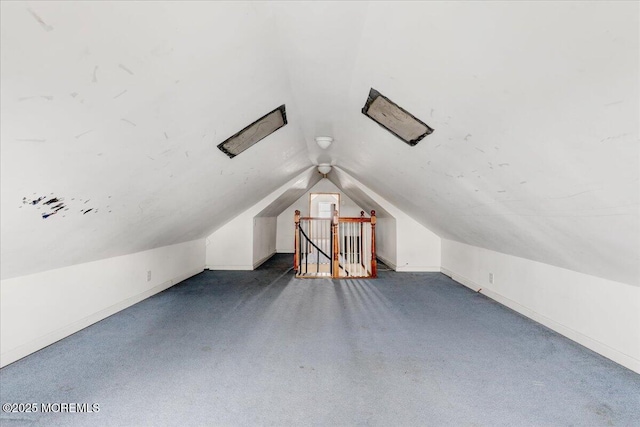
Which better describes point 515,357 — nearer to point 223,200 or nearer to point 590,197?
point 590,197

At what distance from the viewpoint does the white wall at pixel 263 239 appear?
6082 millimetres

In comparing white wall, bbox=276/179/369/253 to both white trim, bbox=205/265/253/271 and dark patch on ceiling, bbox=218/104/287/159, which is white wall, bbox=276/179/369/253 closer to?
white trim, bbox=205/265/253/271

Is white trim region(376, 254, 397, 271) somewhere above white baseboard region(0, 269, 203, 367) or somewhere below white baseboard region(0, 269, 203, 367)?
above

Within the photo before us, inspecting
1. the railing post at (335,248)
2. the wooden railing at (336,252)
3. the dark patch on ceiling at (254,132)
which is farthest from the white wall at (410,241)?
the dark patch on ceiling at (254,132)

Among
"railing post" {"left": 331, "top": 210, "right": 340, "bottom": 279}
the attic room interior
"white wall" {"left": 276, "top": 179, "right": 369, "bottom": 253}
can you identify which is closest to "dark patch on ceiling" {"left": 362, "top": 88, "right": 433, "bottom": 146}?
the attic room interior

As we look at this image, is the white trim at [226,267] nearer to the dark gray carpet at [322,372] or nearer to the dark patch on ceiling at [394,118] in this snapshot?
the dark gray carpet at [322,372]

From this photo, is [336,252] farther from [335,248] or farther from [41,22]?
[41,22]

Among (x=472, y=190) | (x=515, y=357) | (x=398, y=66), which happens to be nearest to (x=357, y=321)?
(x=515, y=357)

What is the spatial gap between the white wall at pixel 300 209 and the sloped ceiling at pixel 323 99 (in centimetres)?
573

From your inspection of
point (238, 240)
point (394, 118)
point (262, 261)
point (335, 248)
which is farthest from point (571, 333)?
point (262, 261)

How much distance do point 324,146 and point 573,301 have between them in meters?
2.84

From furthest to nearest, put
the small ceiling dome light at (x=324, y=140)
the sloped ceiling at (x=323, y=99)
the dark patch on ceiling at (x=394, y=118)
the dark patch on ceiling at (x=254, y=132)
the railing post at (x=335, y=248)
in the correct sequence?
the railing post at (x=335, y=248), the small ceiling dome light at (x=324, y=140), the dark patch on ceiling at (x=254, y=132), the dark patch on ceiling at (x=394, y=118), the sloped ceiling at (x=323, y=99)

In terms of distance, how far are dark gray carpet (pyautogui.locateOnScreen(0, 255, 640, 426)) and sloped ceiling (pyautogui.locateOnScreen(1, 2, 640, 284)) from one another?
77 centimetres

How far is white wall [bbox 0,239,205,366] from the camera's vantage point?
2207 millimetres
